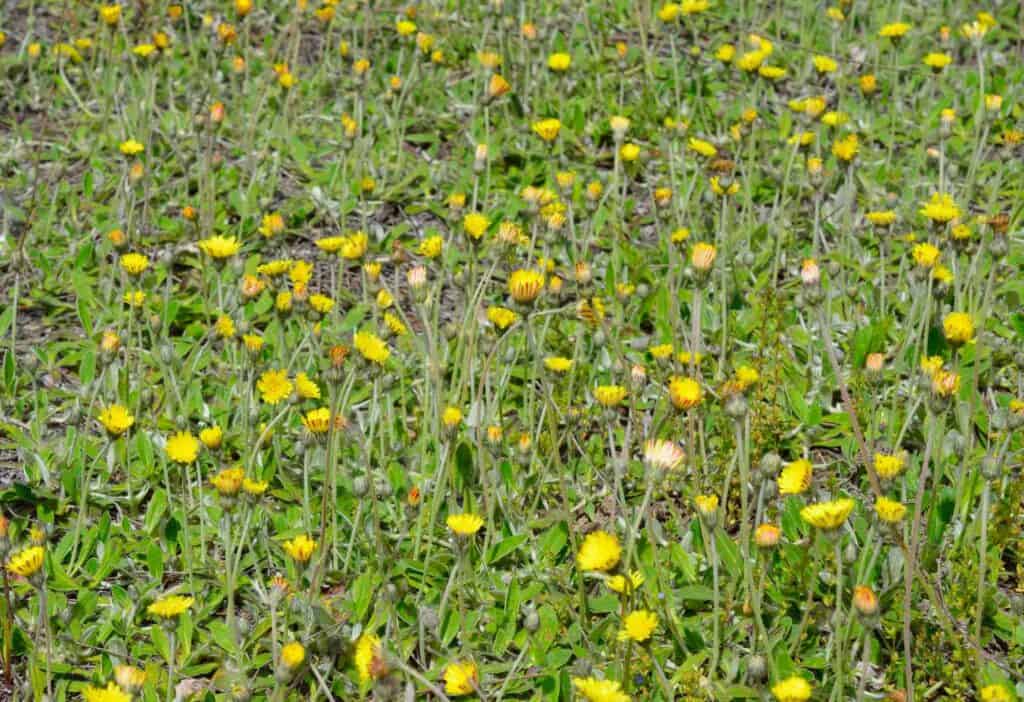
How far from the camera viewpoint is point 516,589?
7.72 ft

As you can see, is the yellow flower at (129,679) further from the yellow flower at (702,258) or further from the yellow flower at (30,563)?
the yellow flower at (702,258)

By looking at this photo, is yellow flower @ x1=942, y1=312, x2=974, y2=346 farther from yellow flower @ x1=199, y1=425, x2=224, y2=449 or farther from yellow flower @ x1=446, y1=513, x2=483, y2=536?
yellow flower @ x1=199, y1=425, x2=224, y2=449

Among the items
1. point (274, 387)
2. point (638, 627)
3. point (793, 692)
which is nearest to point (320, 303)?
point (274, 387)

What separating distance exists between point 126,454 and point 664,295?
150 centimetres

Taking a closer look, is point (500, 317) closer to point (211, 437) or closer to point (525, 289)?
point (525, 289)

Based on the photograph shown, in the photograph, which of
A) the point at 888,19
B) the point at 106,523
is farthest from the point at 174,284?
the point at 888,19

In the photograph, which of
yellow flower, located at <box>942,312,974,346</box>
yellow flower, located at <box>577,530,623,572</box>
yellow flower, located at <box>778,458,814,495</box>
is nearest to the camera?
yellow flower, located at <box>577,530,623,572</box>

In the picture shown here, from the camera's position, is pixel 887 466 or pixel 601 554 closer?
pixel 601 554

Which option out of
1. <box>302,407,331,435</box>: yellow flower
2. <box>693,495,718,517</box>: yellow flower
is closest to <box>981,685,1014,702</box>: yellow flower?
<box>693,495,718,517</box>: yellow flower

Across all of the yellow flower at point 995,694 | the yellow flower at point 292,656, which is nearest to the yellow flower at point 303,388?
the yellow flower at point 292,656

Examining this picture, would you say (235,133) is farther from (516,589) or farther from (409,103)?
(516,589)

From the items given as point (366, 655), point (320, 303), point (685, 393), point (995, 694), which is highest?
point (685, 393)

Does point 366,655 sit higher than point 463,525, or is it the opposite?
point 463,525

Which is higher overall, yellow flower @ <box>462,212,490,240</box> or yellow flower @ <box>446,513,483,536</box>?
yellow flower @ <box>462,212,490,240</box>
